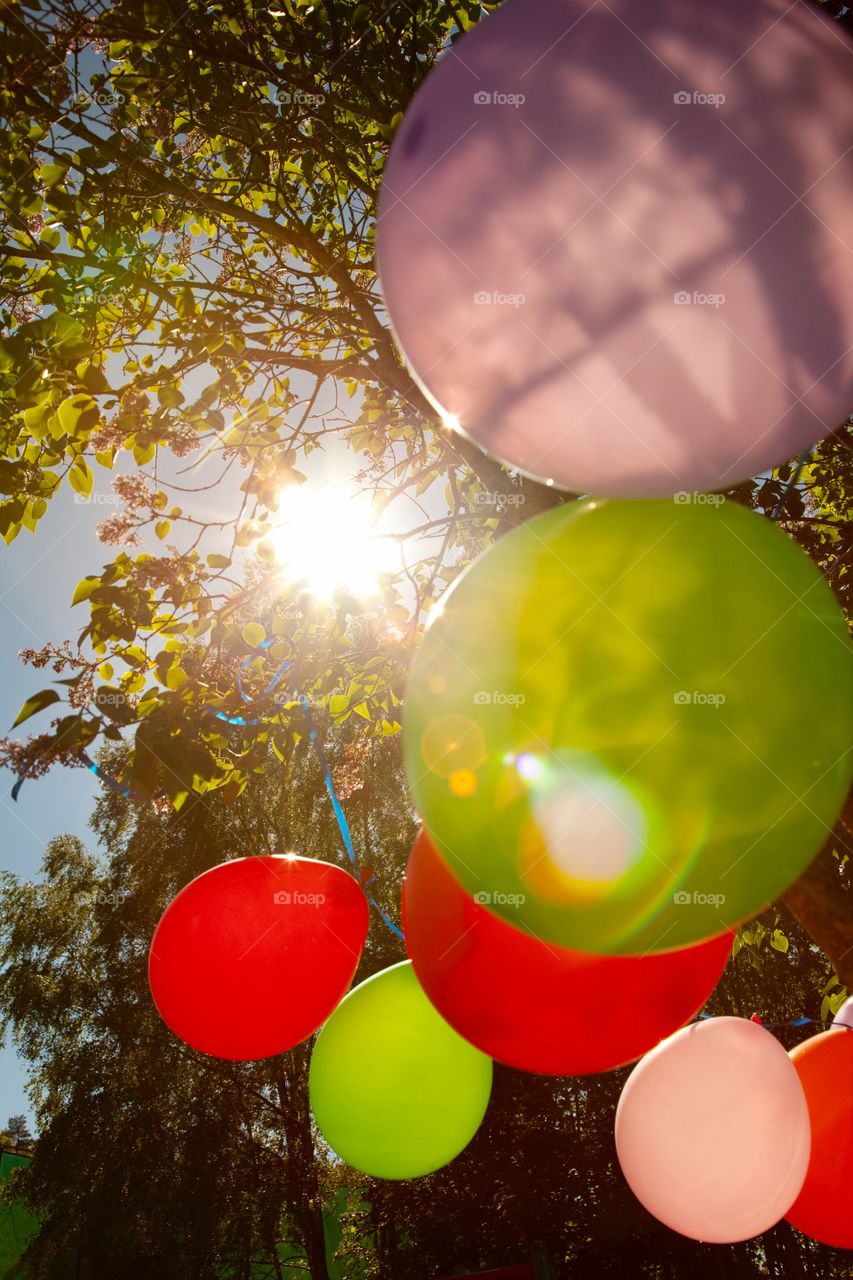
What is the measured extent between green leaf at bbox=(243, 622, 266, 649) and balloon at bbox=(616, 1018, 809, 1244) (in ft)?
5.83

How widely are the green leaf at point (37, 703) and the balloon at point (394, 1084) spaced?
1131mm

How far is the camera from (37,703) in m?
1.71

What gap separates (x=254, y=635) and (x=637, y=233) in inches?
70.9

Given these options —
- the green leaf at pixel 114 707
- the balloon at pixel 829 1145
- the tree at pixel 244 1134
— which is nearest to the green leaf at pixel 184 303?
the green leaf at pixel 114 707

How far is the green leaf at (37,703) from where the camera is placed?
1682mm

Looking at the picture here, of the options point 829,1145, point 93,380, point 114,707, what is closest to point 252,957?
point 114,707

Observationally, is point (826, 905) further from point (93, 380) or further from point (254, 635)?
point (93, 380)

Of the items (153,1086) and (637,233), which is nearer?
(637,233)

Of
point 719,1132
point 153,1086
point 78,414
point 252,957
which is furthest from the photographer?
point 153,1086

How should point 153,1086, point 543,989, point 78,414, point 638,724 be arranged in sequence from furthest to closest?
point 153,1086 → point 78,414 → point 543,989 → point 638,724

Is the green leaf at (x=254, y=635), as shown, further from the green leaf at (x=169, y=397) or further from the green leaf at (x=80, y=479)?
the green leaf at (x=169, y=397)

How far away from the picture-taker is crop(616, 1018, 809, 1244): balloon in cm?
157

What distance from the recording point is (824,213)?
1298mm

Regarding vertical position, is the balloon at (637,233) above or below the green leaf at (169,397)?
below
